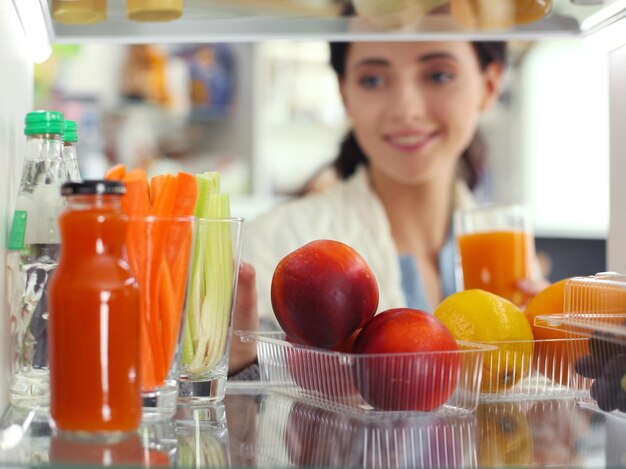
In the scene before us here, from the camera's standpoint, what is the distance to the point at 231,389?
3.10 feet

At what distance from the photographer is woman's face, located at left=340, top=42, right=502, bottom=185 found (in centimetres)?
212

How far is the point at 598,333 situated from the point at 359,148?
5.65 feet

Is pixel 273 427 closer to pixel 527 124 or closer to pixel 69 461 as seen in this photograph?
pixel 69 461

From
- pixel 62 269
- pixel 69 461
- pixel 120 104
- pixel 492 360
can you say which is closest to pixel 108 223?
pixel 62 269

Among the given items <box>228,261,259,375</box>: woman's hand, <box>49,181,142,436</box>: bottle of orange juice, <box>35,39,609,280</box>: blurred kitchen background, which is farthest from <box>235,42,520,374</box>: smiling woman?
<box>49,181,142,436</box>: bottle of orange juice

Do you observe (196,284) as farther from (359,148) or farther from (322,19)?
(359,148)

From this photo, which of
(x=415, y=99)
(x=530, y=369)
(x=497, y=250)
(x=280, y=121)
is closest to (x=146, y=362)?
(x=530, y=369)

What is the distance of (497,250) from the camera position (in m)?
1.72

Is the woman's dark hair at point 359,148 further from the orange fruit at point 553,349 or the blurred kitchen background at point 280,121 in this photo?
the orange fruit at point 553,349

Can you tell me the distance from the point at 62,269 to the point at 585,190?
3469 millimetres

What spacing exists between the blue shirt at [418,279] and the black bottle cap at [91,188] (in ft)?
5.05

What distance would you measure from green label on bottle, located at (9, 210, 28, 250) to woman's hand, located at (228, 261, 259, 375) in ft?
0.79

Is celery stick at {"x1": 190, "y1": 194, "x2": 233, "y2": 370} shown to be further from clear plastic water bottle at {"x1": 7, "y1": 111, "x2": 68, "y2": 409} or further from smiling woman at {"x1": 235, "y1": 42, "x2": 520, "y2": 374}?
smiling woman at {"x1": 235, "y1": 42, "x2": 520, "y2": 374}

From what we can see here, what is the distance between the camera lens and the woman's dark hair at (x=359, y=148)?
7.07 feet
